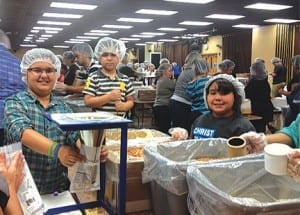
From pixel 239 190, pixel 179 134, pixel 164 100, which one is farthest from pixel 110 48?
pixel 164 100

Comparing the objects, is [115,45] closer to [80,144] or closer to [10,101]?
[10,101]

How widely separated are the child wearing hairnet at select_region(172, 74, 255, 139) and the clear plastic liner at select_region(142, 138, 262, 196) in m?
0.21

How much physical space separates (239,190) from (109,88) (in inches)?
53.1

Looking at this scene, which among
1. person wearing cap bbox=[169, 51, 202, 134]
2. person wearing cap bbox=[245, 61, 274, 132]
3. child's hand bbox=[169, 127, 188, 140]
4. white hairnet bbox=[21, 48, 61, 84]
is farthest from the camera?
person wearing cap bbox=[245, 61, 274, 132]

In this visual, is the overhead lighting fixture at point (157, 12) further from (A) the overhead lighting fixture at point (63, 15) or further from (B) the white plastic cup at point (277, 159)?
(B) the white plastic cup at point (277, 159)

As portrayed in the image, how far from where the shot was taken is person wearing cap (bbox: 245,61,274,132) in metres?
4.84

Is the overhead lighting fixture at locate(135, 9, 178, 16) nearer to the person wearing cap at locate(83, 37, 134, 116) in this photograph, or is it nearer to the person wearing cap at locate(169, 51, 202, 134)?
the person wearing cap at locate(169, 51, 202, 134)

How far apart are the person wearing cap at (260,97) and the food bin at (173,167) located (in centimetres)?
340

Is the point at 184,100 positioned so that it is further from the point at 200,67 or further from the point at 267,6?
the point at 267,6

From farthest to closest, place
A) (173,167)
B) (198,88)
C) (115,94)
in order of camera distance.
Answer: (198,88) → (115,94) → (173,167)

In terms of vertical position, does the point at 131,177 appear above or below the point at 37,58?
below

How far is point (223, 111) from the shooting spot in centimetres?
187

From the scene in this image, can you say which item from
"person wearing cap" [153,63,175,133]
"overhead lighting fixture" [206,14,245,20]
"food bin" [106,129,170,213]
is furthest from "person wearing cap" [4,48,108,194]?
"overhead lighting fixture" [206,14,245,20]

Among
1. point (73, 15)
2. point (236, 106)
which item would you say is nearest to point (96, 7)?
point (73, 15)
